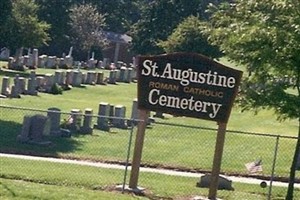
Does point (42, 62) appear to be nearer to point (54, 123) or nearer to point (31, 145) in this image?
point (54, 123)

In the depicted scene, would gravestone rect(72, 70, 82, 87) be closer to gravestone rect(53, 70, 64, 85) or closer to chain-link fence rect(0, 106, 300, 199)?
gravestone rect(53, 70, 64, 85)

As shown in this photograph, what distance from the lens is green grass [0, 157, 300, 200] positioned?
1491 cm

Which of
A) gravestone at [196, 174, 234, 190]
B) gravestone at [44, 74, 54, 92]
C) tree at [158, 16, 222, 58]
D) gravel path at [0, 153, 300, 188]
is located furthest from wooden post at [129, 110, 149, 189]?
tree at [158, 16, 222, 58]

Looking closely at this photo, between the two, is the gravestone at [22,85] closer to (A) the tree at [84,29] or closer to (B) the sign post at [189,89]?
(B) the sign post at [189,89]

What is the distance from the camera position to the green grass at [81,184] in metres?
14.9

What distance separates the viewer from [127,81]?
51969 millimetres

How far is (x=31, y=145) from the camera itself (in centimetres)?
2327

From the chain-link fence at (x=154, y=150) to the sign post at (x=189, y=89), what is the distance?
67 centimetres

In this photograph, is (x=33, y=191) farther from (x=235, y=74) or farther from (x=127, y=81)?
(x=127, y=81)

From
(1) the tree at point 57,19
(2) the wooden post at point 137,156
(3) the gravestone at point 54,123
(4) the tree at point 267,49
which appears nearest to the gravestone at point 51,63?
(1) the tree at point 57,19

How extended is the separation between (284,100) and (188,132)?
41.5ft

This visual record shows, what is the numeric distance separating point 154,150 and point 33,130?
3.82 meters

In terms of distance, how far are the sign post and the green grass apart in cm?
102

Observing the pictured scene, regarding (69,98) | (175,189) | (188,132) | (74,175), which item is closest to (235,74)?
(175,189)
